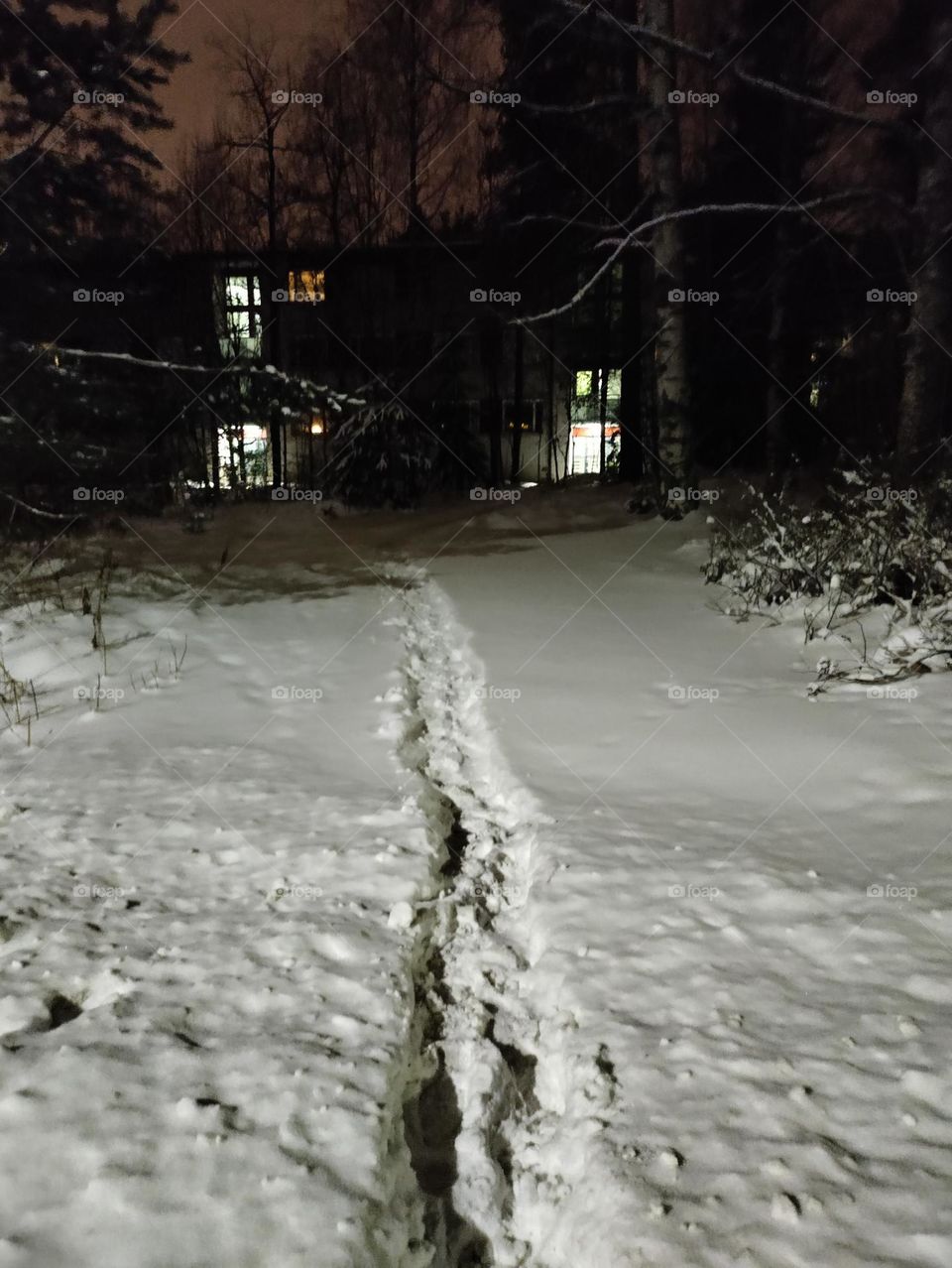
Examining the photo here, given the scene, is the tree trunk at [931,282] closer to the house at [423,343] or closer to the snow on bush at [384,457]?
the snow on bush at [384,457]

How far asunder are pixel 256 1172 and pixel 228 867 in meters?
1.88

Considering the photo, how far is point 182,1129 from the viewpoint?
245 centimetres

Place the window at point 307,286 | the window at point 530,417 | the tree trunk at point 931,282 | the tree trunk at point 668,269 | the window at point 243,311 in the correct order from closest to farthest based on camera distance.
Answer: the tree trunk at point 931,282, the tree trunk at point 668,269, the window at point 243,311, the window at point 307,286, the window at point 530,417

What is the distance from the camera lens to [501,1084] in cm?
288

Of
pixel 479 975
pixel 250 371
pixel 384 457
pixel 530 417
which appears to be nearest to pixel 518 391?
pixel 530 417

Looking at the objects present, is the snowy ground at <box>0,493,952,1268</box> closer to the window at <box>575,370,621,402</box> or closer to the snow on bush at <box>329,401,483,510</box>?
the snow on bush at <box>329,401,483,510</box>

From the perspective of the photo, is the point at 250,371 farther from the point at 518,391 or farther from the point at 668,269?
the point at 518,391

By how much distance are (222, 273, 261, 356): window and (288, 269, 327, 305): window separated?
1.27 metres

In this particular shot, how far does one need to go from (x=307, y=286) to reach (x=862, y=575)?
2621cm

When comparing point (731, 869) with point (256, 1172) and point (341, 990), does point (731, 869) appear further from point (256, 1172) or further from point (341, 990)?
point (256, 1172)

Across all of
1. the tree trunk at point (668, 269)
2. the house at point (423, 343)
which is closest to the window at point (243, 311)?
the house at point (423, 343)

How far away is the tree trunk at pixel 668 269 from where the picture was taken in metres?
13.2

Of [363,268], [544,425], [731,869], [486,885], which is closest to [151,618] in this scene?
[486,885]

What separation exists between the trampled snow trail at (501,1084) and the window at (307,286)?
2762 centimetres
